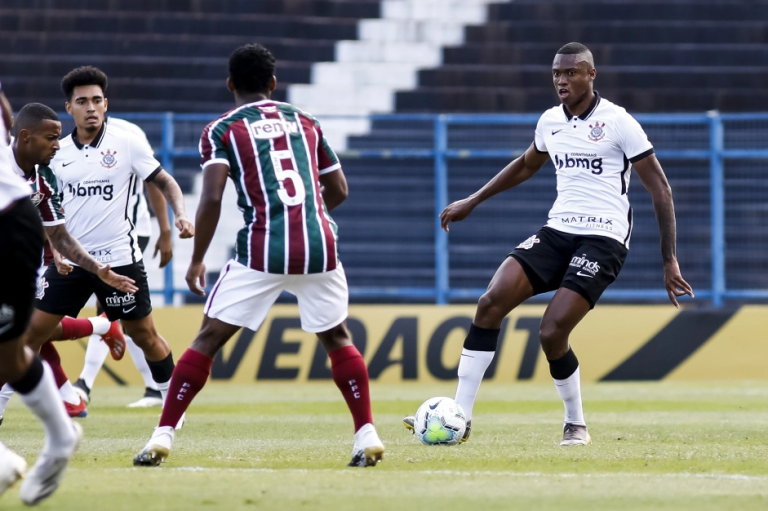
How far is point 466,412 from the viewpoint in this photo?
23.7 ft

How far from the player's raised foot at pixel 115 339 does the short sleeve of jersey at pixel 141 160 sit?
1563 millimetres

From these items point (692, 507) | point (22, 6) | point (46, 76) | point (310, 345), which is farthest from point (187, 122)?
point (692, 507)

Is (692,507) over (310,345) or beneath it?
over

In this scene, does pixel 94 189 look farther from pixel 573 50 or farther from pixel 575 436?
pixel 575 436

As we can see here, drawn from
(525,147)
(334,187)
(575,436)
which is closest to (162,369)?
(575,436)

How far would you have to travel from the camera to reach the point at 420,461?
6090mm

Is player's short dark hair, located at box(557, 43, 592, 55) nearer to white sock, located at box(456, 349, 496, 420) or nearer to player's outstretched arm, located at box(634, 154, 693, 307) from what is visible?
player's outstretched arm, located at box(634, 154, 693, 307)

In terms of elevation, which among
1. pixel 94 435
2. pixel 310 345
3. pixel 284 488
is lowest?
pixel 310 345

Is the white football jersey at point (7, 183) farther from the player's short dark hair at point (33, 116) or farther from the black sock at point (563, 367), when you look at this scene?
the black sock at point (563, 367)

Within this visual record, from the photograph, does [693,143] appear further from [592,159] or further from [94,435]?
[94,435]

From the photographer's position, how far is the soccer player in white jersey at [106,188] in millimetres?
8477

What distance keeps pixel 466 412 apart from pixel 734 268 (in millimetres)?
7435

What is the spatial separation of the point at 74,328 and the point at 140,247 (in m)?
1.07

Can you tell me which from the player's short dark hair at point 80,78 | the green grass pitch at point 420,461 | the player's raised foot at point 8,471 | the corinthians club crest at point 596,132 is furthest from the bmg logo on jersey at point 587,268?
the player's short dark hair at point 80,78
